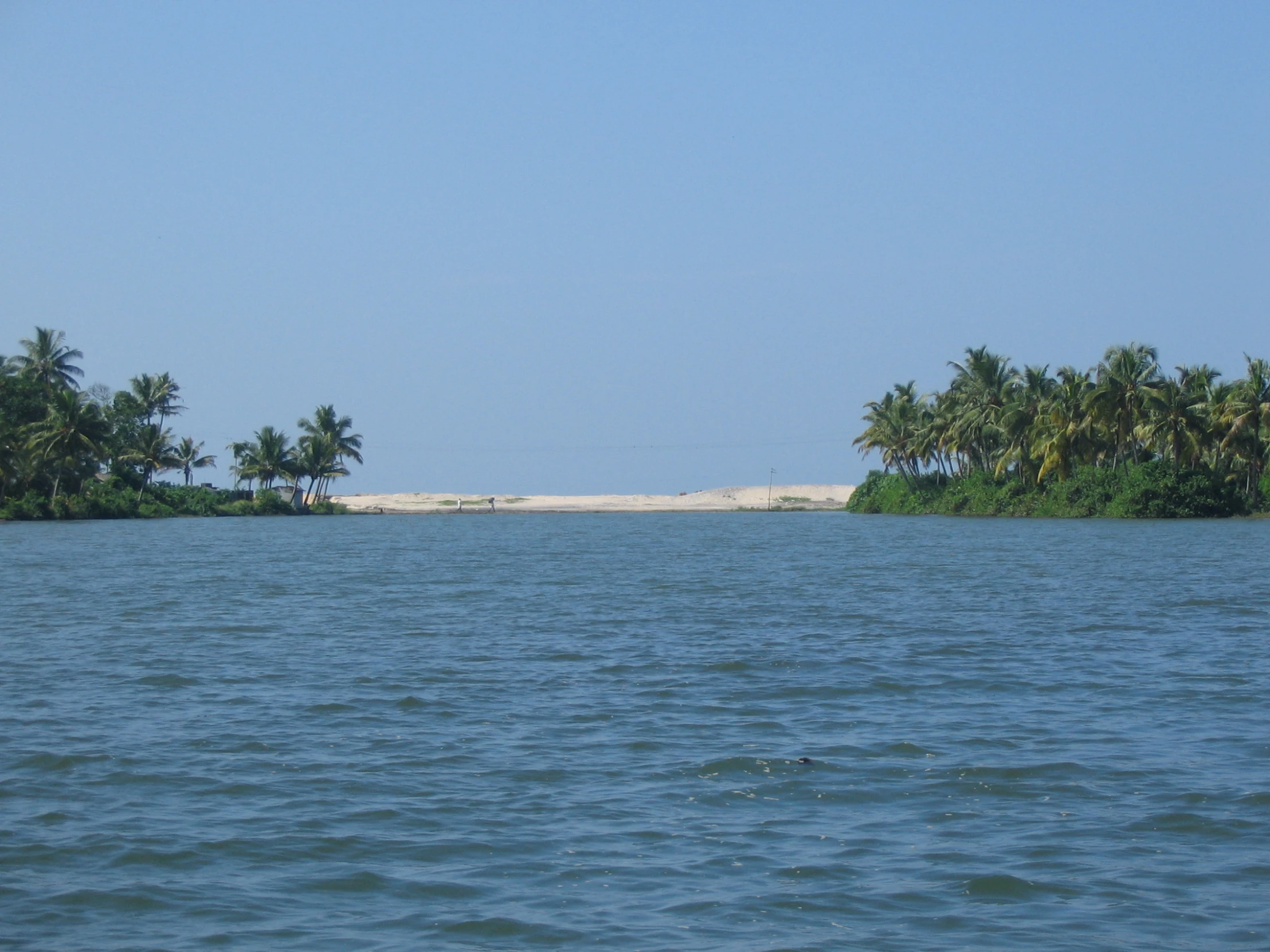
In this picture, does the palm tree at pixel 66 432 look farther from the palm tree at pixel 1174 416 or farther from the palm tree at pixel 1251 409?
the palm tree at pixel 1251 409

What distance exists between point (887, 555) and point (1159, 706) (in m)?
29.0

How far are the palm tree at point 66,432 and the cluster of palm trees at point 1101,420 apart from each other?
164ft

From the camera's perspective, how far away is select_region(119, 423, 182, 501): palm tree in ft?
291

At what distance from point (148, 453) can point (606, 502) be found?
8153cm

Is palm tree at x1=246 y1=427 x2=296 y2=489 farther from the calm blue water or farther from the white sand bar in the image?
the calm blue water

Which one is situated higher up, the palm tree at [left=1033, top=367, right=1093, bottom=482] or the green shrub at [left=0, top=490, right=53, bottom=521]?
the palm tree at [left=1033, top=367, right=1093, bottom=482]

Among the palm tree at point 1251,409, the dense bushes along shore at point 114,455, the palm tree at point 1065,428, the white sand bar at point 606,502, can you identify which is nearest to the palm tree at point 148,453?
the dense bushes along shore at point 114,455

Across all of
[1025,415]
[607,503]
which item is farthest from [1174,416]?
[607,503]

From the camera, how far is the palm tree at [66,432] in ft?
228

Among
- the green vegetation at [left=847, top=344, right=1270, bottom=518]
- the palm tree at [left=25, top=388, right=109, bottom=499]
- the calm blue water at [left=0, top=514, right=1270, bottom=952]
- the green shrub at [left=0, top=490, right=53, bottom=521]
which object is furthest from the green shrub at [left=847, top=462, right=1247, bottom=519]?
the green shrub at [left=0, top=490, right=53, bottom=521]

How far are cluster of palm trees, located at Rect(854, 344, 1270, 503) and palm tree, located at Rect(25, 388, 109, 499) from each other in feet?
164

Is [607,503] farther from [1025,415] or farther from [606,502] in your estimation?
[1025,415]

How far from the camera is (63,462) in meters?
70.8

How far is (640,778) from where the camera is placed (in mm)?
10086
